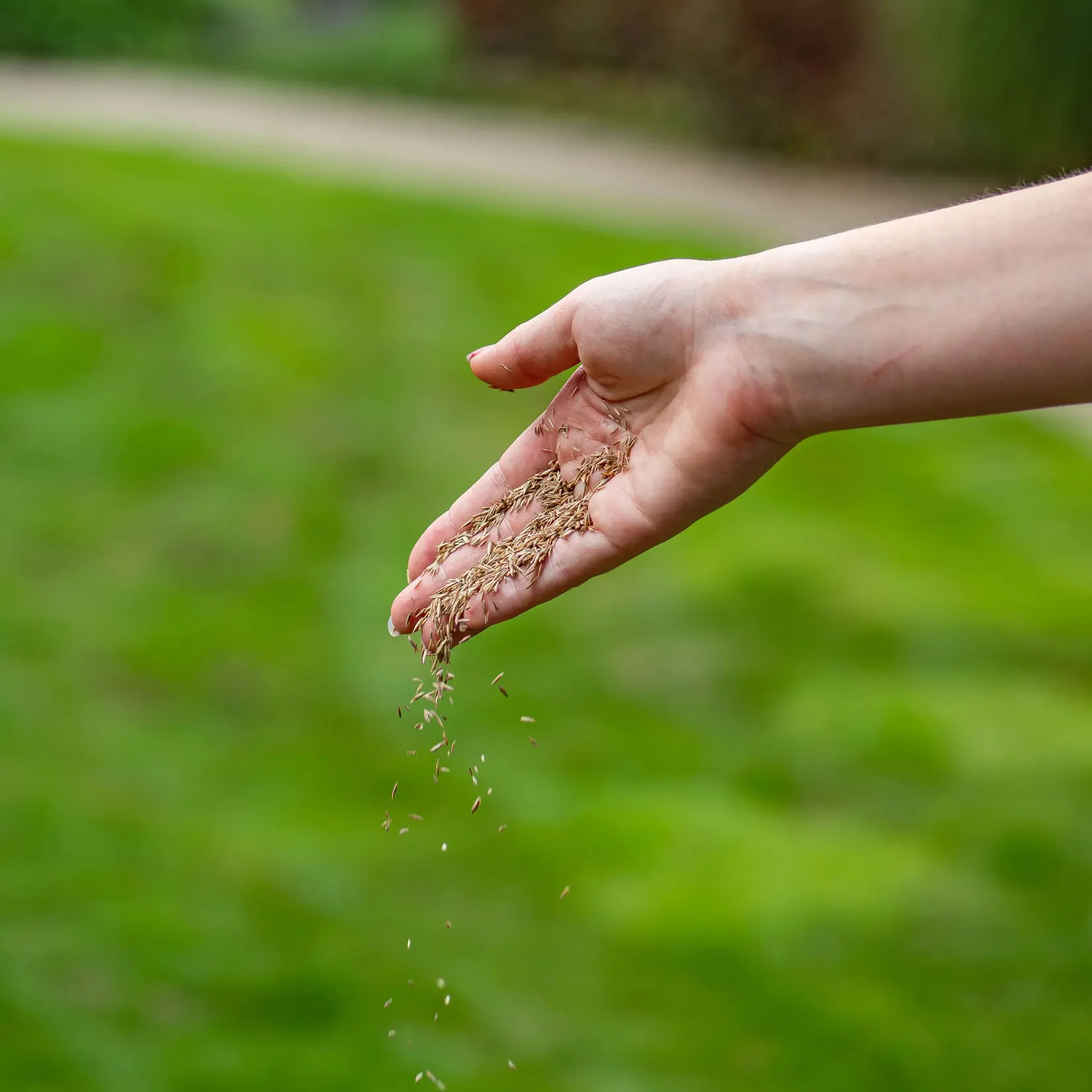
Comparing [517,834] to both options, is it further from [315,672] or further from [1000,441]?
[1000,441]

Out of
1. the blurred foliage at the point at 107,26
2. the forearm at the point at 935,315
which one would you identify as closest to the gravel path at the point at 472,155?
the blurred foliage at the point at 107,26

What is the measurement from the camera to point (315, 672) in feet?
14.6

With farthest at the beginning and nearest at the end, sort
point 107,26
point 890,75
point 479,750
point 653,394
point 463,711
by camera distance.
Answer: point 107,26
point 890,75
point 463,711
point 479,750
point 653,394

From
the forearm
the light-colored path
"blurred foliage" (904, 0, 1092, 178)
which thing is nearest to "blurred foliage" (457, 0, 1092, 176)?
"blurred foliage" (904, 0, 1092, 178)

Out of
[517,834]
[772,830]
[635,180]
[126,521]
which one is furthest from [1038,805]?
[635,180]

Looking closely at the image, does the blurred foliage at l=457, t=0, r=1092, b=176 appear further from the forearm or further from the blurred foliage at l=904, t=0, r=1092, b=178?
the forearm

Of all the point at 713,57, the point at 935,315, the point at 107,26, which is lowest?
the point at 935,315

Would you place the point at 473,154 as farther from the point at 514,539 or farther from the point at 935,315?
the point at 935,315

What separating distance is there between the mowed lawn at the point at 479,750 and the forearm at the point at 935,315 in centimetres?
175

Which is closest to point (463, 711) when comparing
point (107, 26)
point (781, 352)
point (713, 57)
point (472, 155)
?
point (781, 352)

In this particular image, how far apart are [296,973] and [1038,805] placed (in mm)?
Answer: 2158

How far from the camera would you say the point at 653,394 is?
2.48 m

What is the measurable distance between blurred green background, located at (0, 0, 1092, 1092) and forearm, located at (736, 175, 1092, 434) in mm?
1753

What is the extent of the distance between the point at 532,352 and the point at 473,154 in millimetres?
7004
